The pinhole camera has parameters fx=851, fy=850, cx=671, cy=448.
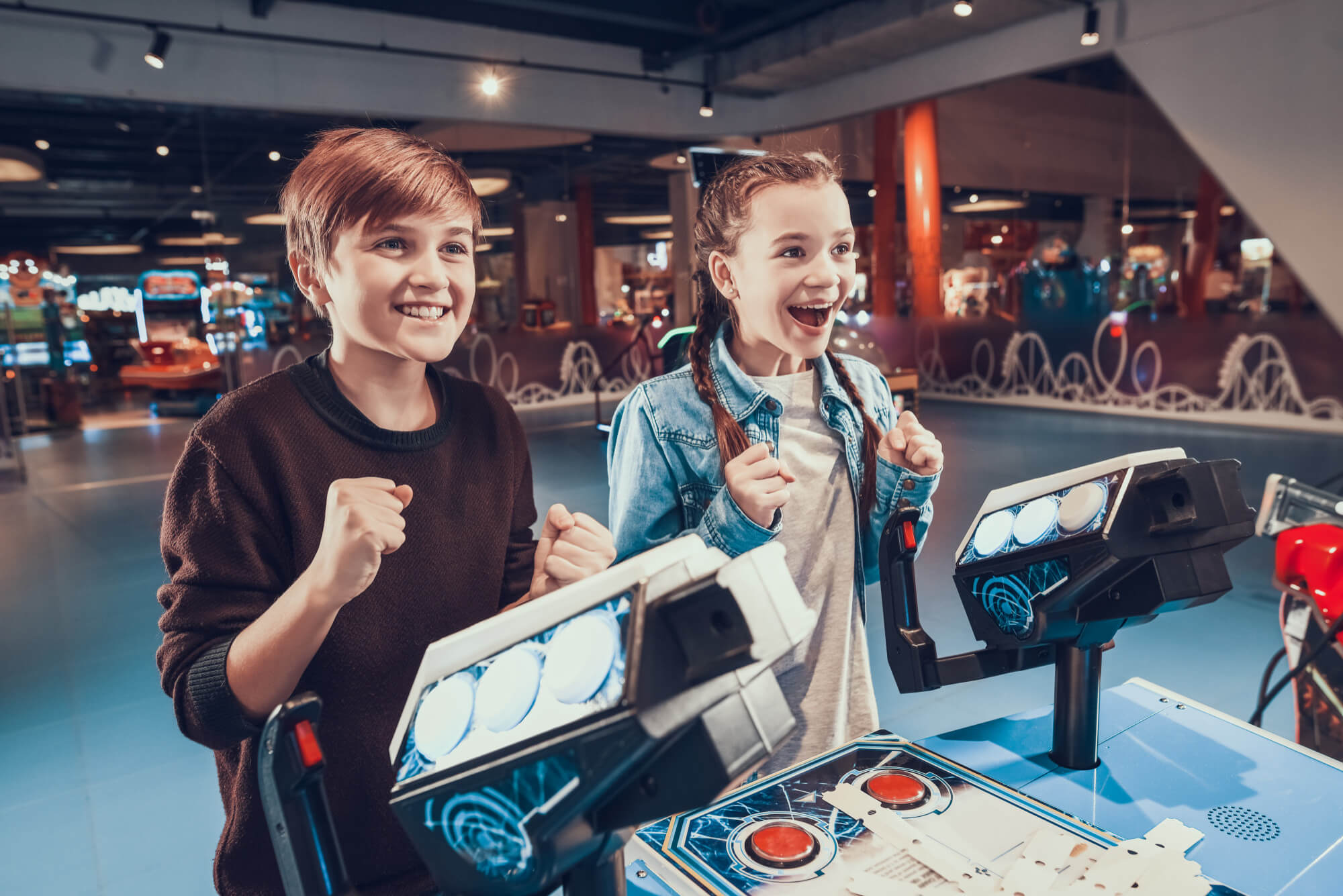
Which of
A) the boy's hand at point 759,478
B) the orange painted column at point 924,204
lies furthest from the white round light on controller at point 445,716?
the orange painted column at point 924,204

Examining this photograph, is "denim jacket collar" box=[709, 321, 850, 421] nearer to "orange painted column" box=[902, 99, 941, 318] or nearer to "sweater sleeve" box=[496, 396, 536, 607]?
"sweater sleeve" box=[496, 396, 536, 607]

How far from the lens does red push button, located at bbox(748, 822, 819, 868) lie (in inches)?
33.0

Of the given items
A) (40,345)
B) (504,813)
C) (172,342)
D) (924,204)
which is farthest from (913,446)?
(172,342)

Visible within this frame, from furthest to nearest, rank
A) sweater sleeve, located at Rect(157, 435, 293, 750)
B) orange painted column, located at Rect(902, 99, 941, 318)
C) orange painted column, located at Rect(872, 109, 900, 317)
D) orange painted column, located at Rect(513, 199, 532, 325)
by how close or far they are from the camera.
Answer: orange painted column, located at Rect(872, 109, 900, 317) < orange painted column, located at Rect(513, 199, 532, 325) < orange painted column, located at Rect(902, 99, 941, 318) < sweater sleeve, located at Rect(157, 435, 293, 750)

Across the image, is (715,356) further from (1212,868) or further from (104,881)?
(104,881)

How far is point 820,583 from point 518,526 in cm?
49

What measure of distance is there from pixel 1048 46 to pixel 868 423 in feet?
25.3

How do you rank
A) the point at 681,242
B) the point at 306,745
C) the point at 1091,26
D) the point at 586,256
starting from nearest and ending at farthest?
the point at 306,745 < the point at 1091,26 < the point at 586,256 < the point at 681,242

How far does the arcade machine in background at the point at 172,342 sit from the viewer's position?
30.5 feet

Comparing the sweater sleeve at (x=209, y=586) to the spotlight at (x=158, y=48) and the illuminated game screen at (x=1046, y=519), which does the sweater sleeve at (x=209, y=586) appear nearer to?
the illuminated game screen at (x=1046, y=519)

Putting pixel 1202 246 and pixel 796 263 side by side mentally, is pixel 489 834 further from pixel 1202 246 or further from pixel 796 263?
pixel 1202 246

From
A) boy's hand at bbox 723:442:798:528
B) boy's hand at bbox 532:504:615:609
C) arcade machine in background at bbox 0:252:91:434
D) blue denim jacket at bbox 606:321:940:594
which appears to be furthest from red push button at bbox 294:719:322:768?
arcade machine in background at bbox 0:252:91:434

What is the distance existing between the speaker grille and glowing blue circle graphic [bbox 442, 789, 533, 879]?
805mm

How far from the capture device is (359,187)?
35.0 inches
